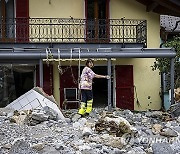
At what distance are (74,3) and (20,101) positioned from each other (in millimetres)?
6602

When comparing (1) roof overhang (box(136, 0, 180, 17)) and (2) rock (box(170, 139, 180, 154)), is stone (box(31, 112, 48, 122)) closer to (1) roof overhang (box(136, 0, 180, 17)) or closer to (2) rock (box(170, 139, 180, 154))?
(2) rock (box(170, 139, 180, 154))

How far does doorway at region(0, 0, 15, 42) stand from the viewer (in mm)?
17484

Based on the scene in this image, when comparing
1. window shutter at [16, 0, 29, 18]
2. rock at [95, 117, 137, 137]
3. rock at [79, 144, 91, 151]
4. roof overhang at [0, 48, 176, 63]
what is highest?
window shutter at [16, 0, 29, 18]

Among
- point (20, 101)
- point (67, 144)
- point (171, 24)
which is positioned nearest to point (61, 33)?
point (20, 101)

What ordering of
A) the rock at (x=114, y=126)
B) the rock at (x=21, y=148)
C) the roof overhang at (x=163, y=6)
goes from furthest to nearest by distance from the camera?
the roof overhang at (x=163, y=6) → the rock at (x=114, y=126) → the rock at (x=21, y=148)

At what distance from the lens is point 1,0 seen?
17.8m

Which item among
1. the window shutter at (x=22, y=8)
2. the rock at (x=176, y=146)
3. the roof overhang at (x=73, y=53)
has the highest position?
the window shutter at (x=22, y=8)

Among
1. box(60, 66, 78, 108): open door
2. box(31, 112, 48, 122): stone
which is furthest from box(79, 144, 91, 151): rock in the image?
box(60, 66, 78, 108): open door

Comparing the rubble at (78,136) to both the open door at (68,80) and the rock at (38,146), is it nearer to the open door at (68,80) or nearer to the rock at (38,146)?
the rock at (38,146)

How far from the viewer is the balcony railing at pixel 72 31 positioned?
17.6m

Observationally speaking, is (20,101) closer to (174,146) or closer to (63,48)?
(63,48)

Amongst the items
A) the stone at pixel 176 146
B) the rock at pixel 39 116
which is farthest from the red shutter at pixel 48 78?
the stone at pixel 176 146

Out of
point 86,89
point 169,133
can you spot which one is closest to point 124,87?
point 86,89

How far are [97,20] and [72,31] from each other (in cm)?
119
